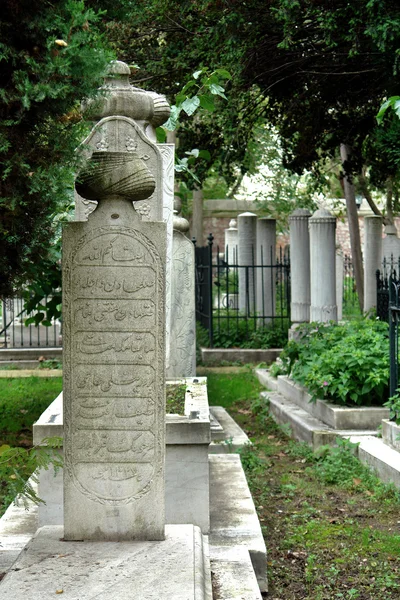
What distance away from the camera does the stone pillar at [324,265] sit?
40.6ft

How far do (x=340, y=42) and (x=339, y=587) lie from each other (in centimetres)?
757

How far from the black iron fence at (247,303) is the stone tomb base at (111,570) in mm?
10969

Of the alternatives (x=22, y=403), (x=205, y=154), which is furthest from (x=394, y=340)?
(x=22, y=403)

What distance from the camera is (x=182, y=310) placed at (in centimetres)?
884

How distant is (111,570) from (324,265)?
9.02 m

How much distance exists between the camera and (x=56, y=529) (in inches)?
173

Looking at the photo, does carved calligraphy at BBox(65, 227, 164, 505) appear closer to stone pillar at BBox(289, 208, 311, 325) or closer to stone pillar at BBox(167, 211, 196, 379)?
stone pillar at BBox(167, 211, 196, 379)

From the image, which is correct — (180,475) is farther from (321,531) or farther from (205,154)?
(205,154)

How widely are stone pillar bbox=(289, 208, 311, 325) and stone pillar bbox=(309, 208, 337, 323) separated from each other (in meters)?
1.38

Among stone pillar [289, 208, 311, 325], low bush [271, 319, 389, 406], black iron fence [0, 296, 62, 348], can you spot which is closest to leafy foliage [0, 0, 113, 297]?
low bush [271, 319, 389, 406]

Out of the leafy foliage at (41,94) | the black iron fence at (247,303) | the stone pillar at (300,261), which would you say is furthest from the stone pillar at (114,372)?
the black iron fence at (247,303)

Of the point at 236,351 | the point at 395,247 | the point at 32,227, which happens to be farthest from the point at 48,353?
the point at 32,227

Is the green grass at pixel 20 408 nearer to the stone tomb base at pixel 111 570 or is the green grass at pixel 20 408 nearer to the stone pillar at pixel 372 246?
the stone tomb base at pixel 111 570

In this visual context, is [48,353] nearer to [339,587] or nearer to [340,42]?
[340,42]
